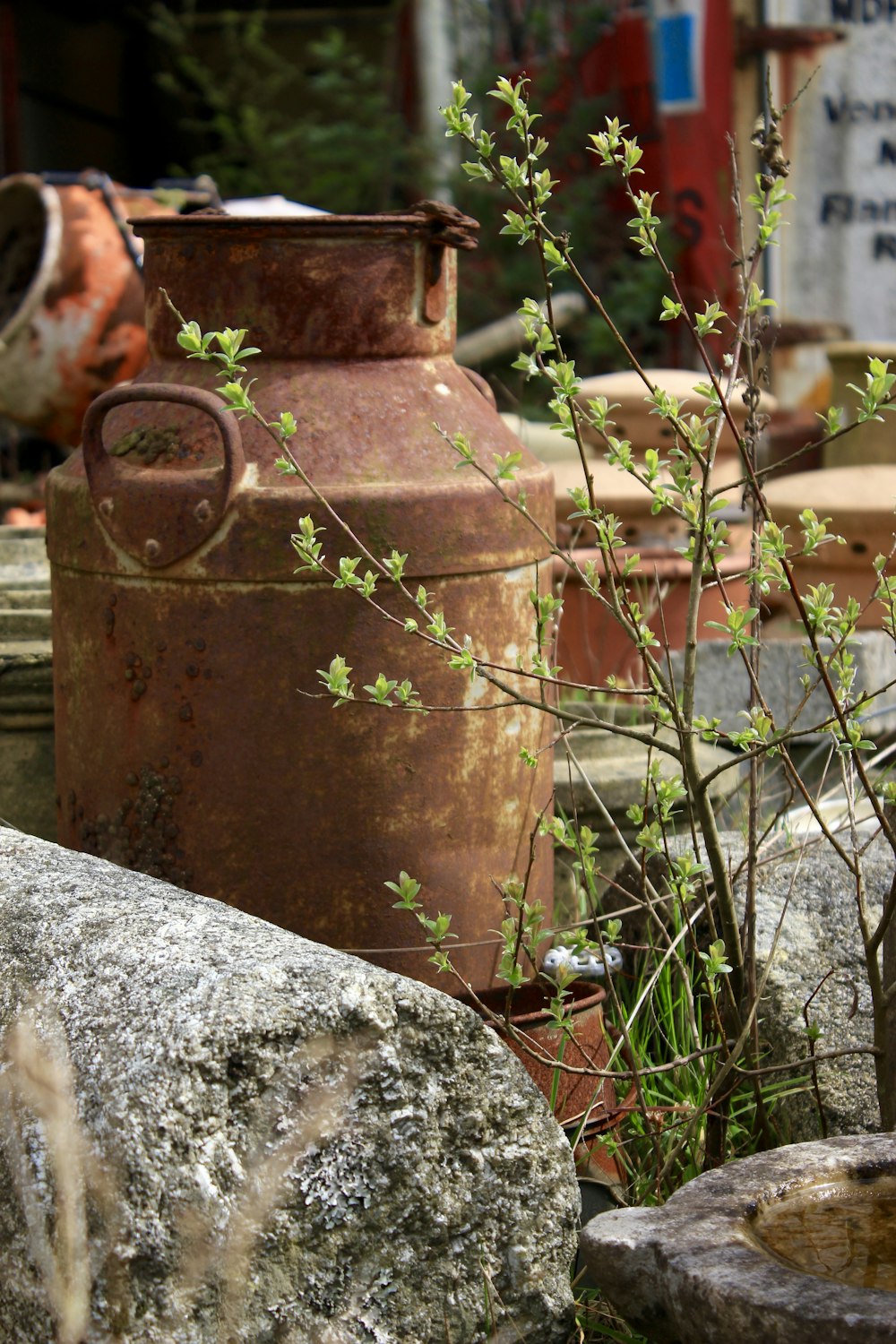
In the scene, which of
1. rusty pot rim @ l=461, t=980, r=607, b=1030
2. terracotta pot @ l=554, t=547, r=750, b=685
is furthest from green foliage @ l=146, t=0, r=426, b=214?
rusty pot rim @ l=461, t=980, r=607, b=1030

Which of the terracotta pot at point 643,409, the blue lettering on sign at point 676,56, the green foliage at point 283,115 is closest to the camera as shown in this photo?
the terracotta pot at point 643,409

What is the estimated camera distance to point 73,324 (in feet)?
17.5

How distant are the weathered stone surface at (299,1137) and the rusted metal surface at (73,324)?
12.2 ft

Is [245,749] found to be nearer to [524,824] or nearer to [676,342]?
[524,824]

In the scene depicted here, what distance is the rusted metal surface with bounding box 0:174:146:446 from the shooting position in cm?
535

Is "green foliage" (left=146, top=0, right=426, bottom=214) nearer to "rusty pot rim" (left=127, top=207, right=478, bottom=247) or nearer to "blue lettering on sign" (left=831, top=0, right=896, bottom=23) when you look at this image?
"blue lettering on sign" (left=831, top=0, right=896, bottom=23)

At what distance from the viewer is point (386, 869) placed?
2.59m

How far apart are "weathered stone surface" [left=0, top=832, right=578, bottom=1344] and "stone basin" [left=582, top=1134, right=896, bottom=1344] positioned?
17 centimetres

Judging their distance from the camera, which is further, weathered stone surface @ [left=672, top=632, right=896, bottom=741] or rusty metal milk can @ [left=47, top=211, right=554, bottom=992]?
weathered stone surface @ [left=672, top=632, right=896, bottom=741]

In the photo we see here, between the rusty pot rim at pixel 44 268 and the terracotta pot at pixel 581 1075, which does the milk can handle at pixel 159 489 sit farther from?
the rusty pot rim at pixel 44 268

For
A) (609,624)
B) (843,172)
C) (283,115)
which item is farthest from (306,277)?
(283,115)

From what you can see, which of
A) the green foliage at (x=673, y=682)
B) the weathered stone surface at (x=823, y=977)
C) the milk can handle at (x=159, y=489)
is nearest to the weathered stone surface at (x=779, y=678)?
the weathered stone surface at (x=823, y=977)

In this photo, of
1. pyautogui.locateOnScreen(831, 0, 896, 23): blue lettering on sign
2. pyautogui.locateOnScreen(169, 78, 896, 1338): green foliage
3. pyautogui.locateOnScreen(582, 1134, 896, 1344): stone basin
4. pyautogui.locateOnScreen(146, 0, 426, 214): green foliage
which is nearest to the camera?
pyautogui.locateOnScreen(582, 1134, 896, 1344): stone basin

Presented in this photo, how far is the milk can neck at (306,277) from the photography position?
2.61m
